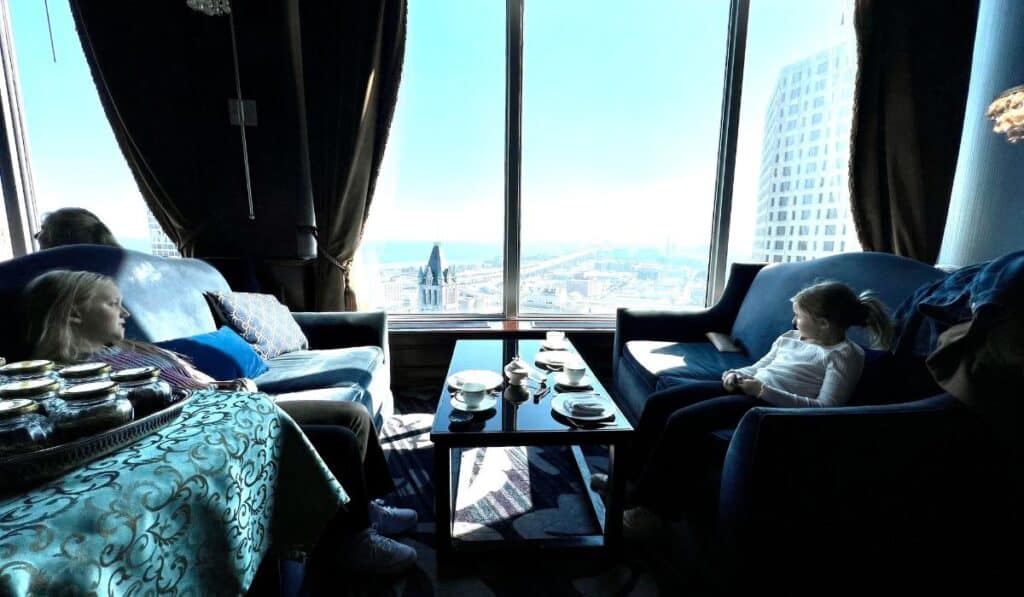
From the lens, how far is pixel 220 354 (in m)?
1.49

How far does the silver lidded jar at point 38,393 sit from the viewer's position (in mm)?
581

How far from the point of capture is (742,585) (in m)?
1.01

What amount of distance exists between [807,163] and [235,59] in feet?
11.8

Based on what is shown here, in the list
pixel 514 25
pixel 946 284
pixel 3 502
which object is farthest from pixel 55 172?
pixel 946 284

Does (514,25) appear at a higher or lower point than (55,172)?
higher

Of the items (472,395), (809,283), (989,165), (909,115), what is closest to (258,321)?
(472,395)

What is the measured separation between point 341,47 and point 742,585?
10.1ft

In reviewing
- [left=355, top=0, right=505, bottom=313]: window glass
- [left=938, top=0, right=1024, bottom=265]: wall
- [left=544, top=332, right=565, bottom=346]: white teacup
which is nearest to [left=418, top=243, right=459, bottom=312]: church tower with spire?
[left=355, top=0, right=505, bottom=313]: window glass

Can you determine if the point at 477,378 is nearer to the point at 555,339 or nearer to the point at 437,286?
the point at 555,339

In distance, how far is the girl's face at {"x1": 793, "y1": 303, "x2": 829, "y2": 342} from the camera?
1.34 meters

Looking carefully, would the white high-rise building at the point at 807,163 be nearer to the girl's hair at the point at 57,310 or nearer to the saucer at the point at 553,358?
the saucer at the point at 553,358

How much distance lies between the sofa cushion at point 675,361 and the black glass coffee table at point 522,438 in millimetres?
457

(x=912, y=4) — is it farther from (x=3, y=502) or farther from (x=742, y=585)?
(x=3, y=502)

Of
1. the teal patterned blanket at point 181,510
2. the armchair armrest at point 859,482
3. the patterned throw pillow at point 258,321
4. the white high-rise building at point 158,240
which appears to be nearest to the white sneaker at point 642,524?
the armchair armrest at point 859,482
